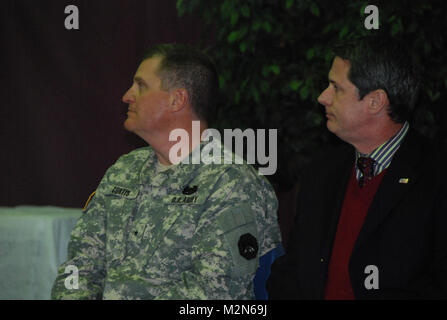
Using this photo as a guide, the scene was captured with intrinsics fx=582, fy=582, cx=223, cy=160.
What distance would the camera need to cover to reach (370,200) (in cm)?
195

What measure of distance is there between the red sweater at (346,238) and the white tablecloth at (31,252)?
1.33m

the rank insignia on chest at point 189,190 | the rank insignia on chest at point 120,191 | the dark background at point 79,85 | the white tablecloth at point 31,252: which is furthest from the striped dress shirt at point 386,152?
the white tablecloth at point 31,252

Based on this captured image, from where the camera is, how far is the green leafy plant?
109 inches

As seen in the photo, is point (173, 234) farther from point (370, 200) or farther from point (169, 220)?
point (370, 200)

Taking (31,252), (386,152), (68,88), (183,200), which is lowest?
(31,252)

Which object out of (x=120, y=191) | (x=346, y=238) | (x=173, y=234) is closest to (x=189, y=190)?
(x=173, y=234)

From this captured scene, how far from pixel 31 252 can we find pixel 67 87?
1.68 metres

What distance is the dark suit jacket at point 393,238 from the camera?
176 centimetres

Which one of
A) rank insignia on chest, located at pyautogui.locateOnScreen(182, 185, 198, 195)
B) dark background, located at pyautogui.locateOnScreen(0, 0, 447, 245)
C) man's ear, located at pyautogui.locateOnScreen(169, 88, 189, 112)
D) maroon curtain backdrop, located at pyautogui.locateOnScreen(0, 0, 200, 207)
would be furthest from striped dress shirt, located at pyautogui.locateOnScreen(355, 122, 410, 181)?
maroon curtain backdrop, located at pyautogui.locateOnScreen(0, 0, 200, 207)

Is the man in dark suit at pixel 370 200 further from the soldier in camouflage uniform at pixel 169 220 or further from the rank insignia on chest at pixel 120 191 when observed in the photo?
the rank insignia on chest at pixel 120 191

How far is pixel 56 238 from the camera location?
2.69 m

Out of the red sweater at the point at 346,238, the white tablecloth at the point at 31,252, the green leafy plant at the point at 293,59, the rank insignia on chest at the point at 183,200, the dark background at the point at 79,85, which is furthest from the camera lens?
the dark background at the point at 79,85

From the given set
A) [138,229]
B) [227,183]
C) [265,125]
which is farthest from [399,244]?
[265,125]

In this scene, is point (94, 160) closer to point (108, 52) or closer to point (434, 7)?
point (108, 52)
